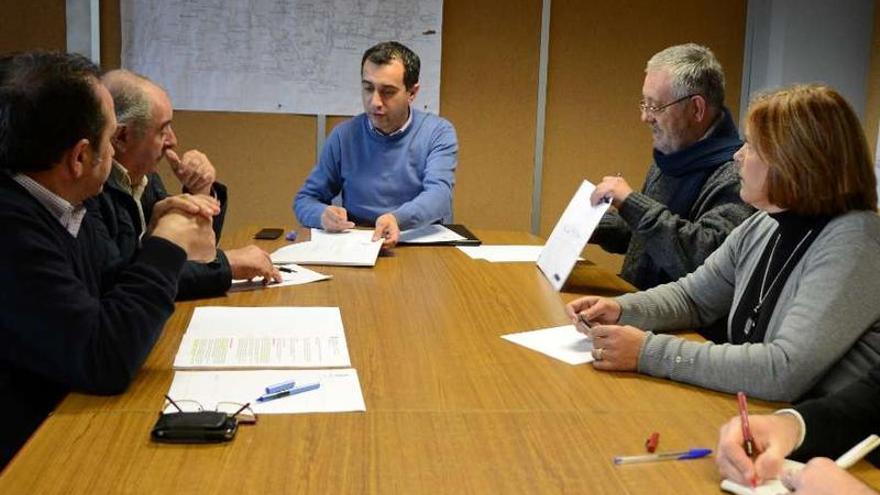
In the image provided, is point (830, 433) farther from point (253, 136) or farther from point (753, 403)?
point (253, 136)

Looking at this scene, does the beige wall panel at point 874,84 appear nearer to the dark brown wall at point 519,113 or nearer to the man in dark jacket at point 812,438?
the dark brown wall at point 519,113

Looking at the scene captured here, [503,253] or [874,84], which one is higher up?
[874,84]

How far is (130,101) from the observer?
2062 mm

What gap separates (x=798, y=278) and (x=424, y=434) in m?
0.71

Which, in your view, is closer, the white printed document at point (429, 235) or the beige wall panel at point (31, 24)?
the white printed document at point (429, 235)

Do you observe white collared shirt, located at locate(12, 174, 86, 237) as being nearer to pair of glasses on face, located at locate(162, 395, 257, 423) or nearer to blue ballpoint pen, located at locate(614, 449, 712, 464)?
pair of glasses on face, located at locate(162, 395, 257, 423)

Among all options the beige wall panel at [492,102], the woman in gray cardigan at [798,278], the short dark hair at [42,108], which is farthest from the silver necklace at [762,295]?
the beige wall panel at [492,102]

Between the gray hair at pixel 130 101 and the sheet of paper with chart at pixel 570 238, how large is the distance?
1.08 meters

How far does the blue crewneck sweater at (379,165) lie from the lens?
11.0 ft

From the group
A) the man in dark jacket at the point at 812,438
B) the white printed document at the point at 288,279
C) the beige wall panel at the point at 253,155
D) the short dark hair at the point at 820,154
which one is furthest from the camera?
the beige wall panel at the point at 253,155

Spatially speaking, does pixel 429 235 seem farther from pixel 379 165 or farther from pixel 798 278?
pixel 798 278

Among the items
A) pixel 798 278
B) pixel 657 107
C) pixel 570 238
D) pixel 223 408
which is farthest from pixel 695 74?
pixel 223 408

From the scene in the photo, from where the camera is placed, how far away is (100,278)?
5.34 feet

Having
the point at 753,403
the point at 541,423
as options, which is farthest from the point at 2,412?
the point at 753,403
